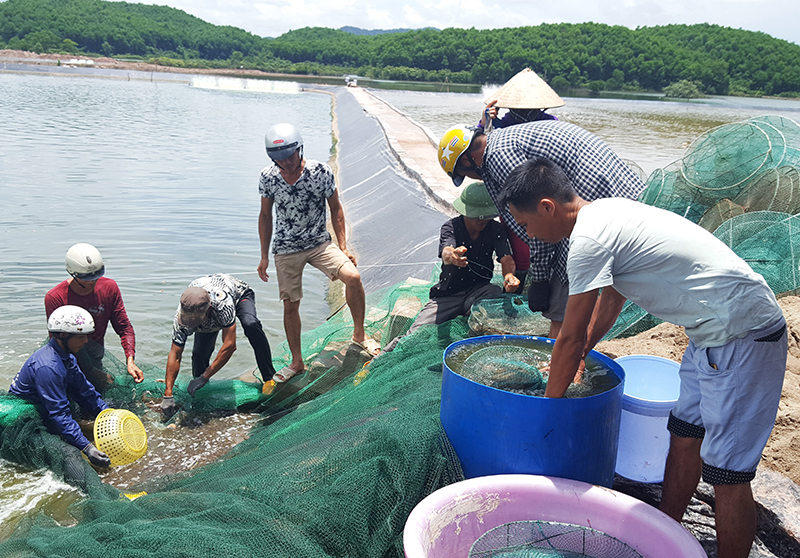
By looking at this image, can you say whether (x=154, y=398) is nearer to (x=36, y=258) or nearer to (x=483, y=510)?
(x=483, y=510)

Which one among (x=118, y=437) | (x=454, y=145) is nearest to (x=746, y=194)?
(x=454, y=145)

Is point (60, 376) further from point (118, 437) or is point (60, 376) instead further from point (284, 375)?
point (284, 375)

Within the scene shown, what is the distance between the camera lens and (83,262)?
5008 millimetres

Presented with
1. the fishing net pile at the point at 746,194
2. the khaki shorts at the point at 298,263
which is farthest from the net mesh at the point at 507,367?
the khaki shorts at the point at 298,263

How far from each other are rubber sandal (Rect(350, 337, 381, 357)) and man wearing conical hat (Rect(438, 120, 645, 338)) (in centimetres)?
212

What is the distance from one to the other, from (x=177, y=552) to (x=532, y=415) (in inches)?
56.1

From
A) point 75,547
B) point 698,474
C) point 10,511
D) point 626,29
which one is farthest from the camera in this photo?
point 626,29

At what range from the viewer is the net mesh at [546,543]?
2440 millimetres

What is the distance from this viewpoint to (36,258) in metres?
10.4

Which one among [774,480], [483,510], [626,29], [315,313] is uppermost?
[626,29]

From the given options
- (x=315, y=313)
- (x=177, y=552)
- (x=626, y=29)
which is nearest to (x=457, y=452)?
(x=177, y=552)

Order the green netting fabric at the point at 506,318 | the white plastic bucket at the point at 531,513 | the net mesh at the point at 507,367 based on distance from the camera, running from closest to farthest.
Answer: the white plastic bucket at the point at 531,513 < the net mesh at the point at 507,367 < the green netting fabric at the point at 506,318

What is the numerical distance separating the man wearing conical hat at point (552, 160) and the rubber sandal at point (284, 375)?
8.47ft

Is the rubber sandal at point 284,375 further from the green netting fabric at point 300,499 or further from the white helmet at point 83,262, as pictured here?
the green netting fabric at point 300,499
